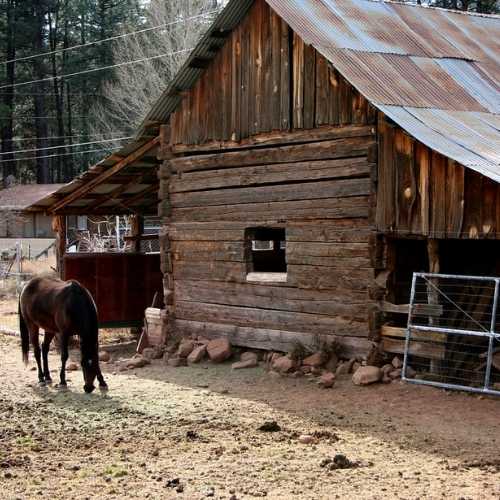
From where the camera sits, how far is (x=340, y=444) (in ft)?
30.4

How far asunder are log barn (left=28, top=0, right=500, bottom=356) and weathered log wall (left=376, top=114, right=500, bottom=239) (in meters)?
0.02

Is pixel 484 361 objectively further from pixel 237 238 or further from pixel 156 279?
pixel 156 279

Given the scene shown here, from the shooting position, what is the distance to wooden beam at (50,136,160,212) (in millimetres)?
16344

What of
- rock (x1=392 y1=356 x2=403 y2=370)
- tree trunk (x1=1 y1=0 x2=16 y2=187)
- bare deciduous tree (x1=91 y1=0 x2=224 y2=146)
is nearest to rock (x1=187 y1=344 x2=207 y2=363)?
rock (x1=392 y1=356 x2=403 y2=370)

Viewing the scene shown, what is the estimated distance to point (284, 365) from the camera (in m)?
13.3

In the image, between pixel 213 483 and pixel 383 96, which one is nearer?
pixel 213 483

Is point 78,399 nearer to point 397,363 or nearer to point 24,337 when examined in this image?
point 24,337

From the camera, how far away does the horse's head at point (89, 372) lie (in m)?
12.2

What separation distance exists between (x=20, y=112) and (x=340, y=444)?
46580 millimetres

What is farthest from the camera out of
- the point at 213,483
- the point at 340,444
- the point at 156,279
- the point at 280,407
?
the point at 156,279

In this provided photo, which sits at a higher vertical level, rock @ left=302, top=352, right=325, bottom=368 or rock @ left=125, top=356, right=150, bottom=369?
rock @ left=302, top=352, right=325, bottom=368

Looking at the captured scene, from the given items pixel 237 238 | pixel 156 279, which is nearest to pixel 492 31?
pixel 237 238

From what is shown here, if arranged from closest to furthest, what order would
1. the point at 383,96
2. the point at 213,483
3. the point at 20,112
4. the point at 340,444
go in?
1. the point at 213,483
2. the point at 340,444
3. the point at 383,96
4. the point at 20,112

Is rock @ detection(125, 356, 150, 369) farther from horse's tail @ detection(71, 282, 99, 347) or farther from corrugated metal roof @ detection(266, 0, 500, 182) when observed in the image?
corrugated metal roof @ detection(266, 0, 500, 182)
